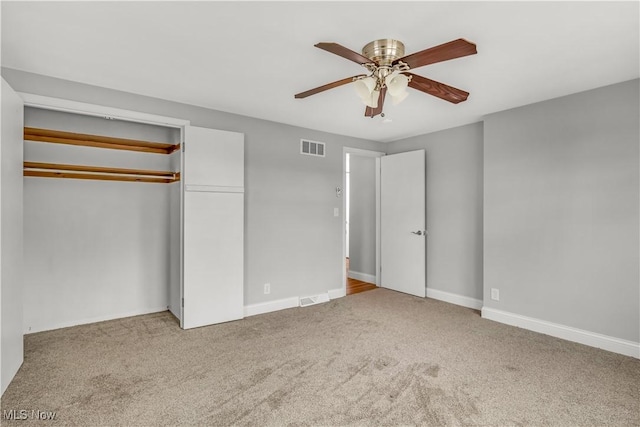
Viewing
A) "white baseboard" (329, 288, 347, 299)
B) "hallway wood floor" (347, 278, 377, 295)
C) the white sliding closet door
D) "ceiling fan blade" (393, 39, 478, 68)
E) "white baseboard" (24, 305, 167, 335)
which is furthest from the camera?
"hallway wood floor" (347, 278, 377, 295)

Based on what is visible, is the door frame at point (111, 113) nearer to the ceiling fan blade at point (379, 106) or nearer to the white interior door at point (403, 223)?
the ceiling fan blade at point (379, 106)

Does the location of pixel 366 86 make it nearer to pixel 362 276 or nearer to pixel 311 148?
pixel 311 148

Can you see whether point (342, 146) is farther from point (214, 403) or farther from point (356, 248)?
point (214, 403)

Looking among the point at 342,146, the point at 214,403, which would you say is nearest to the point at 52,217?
the point at 214,403

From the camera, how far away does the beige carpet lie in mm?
1995

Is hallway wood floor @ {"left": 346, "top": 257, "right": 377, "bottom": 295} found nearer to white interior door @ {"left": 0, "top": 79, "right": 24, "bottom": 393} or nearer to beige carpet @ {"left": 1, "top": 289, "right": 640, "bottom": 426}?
beige carpet @ {"left": 1, "top": 289, "right": 640, "bottom": 426}

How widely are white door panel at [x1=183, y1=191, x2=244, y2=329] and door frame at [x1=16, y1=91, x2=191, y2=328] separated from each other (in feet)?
0.30

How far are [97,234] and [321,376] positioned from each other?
9.51 feet

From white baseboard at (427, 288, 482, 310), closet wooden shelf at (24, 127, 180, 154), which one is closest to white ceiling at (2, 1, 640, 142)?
closet wooden shelf at (24, 127, 180, 154)

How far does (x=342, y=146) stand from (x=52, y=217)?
141 inches

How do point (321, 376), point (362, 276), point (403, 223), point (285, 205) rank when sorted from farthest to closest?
point (362, 276) < point (403, 223) < point (285, 205) < point (321, 376)

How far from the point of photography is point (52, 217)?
11.0 ft

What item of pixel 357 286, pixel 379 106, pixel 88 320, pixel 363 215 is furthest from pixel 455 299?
pixel 88 320

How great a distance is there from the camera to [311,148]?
4469mm
